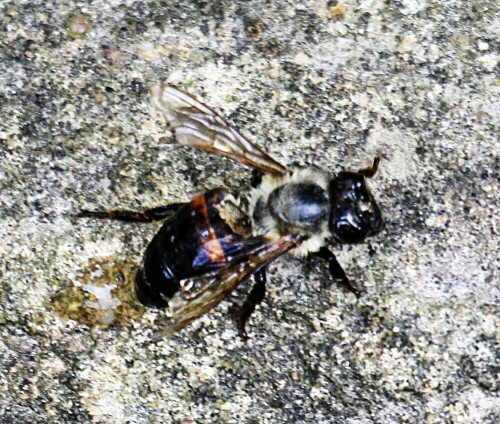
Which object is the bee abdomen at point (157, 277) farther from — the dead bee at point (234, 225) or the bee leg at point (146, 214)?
the bee leg at point (146, 214)

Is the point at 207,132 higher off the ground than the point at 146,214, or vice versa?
the point at 207,132

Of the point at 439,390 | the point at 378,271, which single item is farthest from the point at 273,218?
the point at 439,390

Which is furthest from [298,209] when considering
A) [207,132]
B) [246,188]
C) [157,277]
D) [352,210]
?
[157,277]

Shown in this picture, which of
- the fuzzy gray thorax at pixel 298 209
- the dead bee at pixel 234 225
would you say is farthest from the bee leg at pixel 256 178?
the fuzzy gray thorax at pixel 298 209

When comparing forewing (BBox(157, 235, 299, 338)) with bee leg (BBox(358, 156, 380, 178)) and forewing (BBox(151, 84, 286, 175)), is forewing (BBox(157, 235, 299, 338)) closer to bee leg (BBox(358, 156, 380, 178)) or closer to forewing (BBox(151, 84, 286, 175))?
forewing (BBox(151, 84, 286, 175))

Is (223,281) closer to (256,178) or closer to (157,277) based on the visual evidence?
(157,277)

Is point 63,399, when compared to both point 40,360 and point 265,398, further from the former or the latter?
point 265,398

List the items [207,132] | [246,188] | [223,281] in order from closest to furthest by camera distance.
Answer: [223,281], [207,132], [246,188]

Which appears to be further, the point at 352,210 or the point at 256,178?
the point at 256,178
